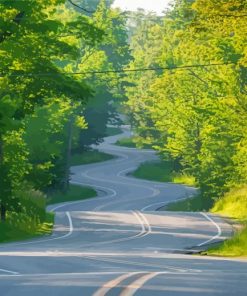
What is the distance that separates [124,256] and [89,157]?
271ft

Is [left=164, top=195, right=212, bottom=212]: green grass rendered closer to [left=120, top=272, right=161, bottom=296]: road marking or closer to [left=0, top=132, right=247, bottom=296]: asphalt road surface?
[left=0, top=132, right=247, bottom=296]: asphalt road surface

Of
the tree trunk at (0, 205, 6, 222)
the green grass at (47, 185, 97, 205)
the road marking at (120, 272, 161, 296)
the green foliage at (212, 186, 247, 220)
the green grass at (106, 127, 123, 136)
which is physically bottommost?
the green grass at (47, 185, 97, 205)

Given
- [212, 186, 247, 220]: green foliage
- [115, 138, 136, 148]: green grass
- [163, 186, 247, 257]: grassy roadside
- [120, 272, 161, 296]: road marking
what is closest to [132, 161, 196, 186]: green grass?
[115, 138, 136, 148]: green grass

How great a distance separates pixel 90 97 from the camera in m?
43.3

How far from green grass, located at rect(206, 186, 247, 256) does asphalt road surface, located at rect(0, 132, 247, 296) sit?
3.45 feet

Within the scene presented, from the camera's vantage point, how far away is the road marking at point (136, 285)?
1454cm

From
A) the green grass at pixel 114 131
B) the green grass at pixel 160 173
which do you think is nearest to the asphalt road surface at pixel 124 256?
the green grass at pixel 160 173

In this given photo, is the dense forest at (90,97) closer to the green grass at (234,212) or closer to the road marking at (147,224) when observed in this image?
the green grass at (234,212)

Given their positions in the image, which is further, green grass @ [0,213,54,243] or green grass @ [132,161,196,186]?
green grass @ [132,161,196,186]

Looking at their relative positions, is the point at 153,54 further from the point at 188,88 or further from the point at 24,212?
the point at 24,212

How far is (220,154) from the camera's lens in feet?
215

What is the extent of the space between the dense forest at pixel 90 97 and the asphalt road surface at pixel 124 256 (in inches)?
128

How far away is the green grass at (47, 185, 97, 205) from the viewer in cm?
8165

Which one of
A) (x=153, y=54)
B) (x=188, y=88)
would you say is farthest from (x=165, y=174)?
(x=153, y=54)
